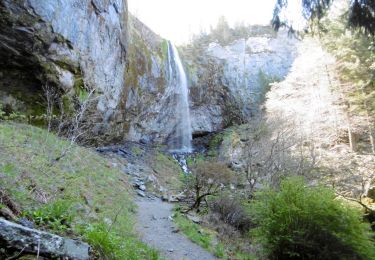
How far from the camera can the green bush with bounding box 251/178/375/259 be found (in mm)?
6434

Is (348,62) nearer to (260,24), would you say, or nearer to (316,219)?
(316,219)

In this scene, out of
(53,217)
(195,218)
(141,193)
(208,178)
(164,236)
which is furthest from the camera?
(141,193)

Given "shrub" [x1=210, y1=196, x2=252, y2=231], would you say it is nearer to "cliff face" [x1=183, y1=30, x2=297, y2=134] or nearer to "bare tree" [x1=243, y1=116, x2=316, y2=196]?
"bare tree" [x1=243, y1=116, x2=316, y2=196]

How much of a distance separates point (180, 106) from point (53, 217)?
2126cm

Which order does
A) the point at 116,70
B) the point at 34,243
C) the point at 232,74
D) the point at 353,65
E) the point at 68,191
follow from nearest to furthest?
the point at 34,243 → the point at 68,191 → the point at 116,70 → the point at 353,65 → the point at 232,74

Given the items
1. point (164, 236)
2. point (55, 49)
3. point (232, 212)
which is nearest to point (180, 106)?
point (55, 49)

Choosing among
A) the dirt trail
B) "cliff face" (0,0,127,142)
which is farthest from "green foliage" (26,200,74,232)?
"cliff face" (0,0,127,142)

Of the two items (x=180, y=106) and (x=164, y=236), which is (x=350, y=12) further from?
(x=180, y=106)

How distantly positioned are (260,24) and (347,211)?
32.1 metres

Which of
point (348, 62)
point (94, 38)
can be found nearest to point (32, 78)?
point (94, 38)

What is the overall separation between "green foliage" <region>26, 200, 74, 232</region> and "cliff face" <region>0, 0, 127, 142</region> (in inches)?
373

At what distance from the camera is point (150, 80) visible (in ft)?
70.4

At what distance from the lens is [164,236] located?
816 centimetres

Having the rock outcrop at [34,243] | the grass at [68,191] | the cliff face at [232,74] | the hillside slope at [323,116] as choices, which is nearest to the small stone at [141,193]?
the grass at [68,191]
